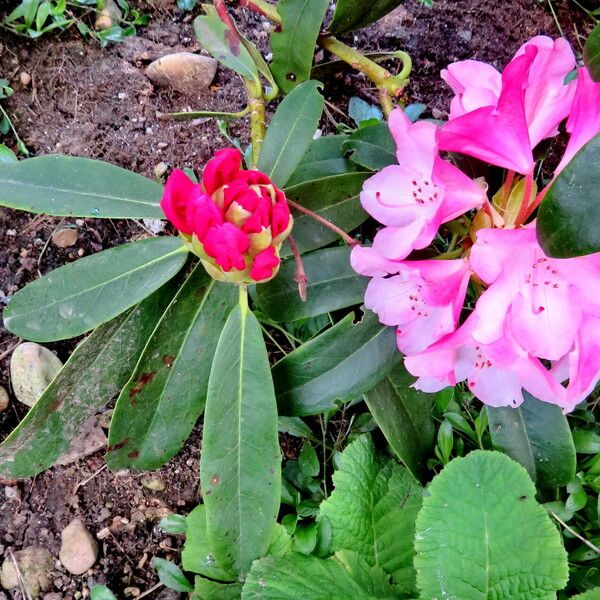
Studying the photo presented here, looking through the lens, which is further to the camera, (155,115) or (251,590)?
(155,115)

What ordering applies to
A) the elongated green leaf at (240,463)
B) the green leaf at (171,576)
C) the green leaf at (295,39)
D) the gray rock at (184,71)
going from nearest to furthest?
the elongated green leaf at (240,463) → the green leaf at (295,39) → the green leaf at (171,576) → the gray rock at (184,71)

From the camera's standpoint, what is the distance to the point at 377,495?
3.90 feet

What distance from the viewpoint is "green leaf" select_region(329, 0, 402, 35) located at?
3.62ft

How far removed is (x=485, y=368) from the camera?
0.90 m

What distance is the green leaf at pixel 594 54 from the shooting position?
71 cm

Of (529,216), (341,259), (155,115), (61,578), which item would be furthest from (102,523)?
(529,216)

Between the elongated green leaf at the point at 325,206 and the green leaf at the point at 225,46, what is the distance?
23cm

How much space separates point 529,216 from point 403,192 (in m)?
0.17

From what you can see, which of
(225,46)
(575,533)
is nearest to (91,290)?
(225,46)

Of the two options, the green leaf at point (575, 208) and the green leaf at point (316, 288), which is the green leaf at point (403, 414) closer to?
the green leaf at point (316, 288)

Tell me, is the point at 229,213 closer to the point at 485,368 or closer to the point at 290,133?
the point at 290,133

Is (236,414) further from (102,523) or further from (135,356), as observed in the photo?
(102,523)

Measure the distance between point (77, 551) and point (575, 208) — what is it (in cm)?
113

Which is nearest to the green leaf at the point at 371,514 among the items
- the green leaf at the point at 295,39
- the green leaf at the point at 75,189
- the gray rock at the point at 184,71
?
the green leaf at the point at 75,189
